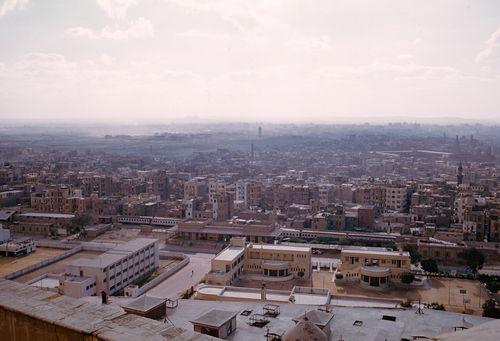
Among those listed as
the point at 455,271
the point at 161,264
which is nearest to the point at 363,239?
the point at 455,271

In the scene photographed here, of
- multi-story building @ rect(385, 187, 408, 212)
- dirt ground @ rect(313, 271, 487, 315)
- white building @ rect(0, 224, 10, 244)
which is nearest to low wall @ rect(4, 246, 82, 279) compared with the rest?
white building @ rect(0, 224, 10, 244)

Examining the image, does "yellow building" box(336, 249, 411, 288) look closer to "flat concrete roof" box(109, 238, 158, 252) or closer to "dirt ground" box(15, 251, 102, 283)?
"flat concrete roof" box(109, 238, 158, 252)

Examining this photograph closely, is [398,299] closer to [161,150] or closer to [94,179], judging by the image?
[94,179]

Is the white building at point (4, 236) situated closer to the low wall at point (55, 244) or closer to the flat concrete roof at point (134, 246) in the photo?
the low wall at point (55, 244)

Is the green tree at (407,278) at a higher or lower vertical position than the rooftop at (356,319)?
lower

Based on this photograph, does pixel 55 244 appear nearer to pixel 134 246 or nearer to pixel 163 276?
pixel 134 246

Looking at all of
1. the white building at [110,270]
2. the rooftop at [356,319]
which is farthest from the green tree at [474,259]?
the white building at [110,270]
